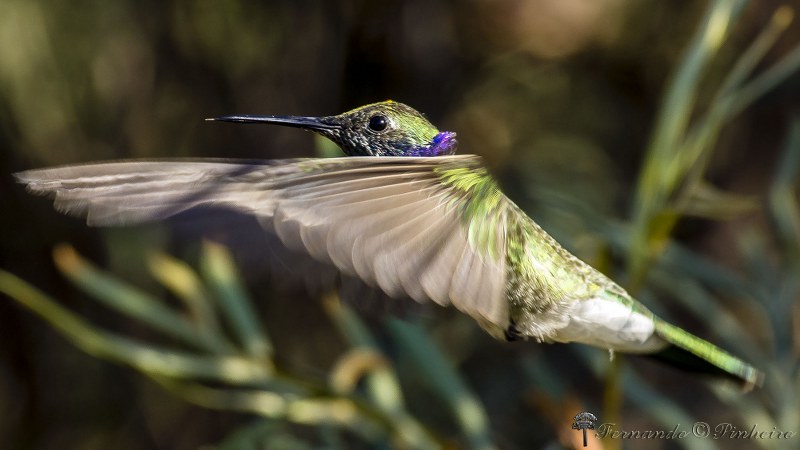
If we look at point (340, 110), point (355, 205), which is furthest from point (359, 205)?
point (340, 110)

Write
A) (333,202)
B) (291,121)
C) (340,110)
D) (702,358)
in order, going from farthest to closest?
(340,110) < (702,358) < (291,121) < (333,202)

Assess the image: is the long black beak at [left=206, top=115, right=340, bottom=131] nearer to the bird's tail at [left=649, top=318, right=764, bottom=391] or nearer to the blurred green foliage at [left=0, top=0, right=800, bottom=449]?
the bird's tail at [left=649, top=318, right=764, bottom=391]

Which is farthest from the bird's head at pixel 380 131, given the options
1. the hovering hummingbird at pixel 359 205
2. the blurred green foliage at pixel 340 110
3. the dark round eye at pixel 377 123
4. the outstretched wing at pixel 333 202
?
the blurred green foliage at pixel 340 110

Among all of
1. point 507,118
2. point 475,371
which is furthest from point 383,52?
point 475,371

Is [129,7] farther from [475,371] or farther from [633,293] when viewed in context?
[633,293]

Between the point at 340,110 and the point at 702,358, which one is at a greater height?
the point at 340,110

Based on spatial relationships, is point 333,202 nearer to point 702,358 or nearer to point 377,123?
point 377,123

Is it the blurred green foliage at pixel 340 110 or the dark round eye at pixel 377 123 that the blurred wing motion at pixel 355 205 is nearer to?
the dark round eye at pixel 377 123
